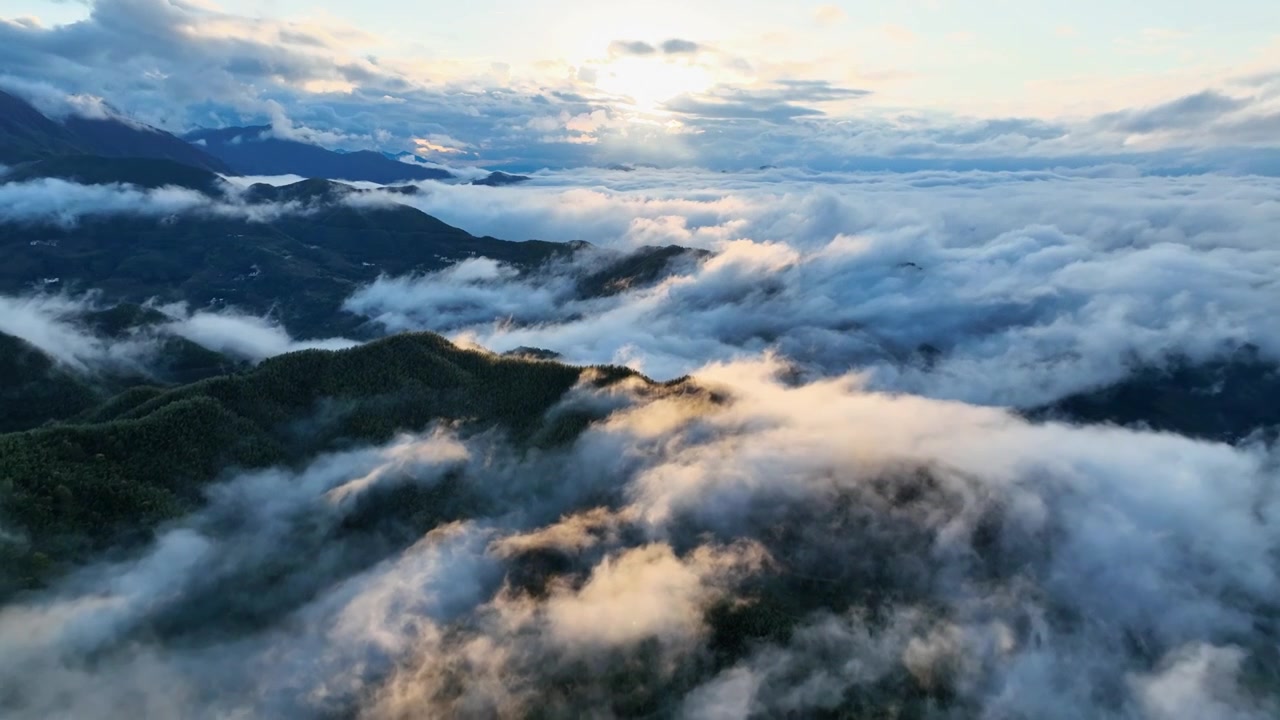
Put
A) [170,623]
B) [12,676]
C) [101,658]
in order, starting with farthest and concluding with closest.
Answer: [170,623], [101,658], [12,676]

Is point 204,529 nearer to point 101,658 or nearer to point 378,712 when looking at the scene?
point 101,658

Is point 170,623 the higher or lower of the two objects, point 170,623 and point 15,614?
the lower

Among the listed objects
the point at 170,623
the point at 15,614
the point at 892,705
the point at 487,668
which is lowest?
the point at 892,705

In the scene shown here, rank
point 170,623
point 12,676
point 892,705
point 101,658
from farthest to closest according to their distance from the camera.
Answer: point 892,705
point 170,623
point 101,658
point 12,676

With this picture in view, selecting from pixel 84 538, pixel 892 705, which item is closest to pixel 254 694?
pixel 84 538

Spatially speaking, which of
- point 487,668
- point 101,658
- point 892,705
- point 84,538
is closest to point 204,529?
point 84,538

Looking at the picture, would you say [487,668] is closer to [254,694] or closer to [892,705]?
[254,694]

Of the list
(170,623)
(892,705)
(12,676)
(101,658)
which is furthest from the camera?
(892,705)

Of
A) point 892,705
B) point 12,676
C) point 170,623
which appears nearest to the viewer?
point 12,676

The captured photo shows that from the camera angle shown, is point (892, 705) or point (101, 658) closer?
point (101, 658)
